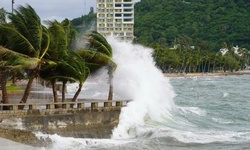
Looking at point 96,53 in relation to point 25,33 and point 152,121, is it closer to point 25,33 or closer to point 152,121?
point 25,33

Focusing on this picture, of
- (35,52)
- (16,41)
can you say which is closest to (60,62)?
(35,52)

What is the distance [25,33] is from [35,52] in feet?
3.30

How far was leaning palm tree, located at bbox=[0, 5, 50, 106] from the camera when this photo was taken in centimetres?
2644

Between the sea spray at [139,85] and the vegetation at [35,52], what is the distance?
3.89 m

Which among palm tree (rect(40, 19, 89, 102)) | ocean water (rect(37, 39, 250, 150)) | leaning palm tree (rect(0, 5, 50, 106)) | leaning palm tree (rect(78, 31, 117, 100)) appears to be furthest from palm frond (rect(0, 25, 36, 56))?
leaning palm tree (rect(78, 31, 117, 100))

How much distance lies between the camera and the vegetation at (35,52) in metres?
26.2

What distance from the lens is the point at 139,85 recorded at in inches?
1447

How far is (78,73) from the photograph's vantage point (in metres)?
28.9

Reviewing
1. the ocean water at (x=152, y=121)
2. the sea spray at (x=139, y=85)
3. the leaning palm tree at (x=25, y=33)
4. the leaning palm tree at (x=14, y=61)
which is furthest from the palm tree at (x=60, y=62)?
the sea spray at (x=139, y=85)

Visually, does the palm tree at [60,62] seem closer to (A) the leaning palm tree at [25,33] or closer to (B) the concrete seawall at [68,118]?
(A) the leaning palm tree at [25,33]

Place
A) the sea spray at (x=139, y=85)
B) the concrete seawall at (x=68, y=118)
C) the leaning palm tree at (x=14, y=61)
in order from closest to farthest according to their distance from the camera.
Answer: the concrete seawall at (x=68, y=118)
the leaning palm tree at (x=14, y=61)
the sea spray at (x=139, y=85)

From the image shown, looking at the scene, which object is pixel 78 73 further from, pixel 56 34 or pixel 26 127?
pixel 26 127

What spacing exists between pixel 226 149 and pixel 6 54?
1089cm

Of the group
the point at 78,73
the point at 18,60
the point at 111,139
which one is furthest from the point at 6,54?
the point at 111,139
